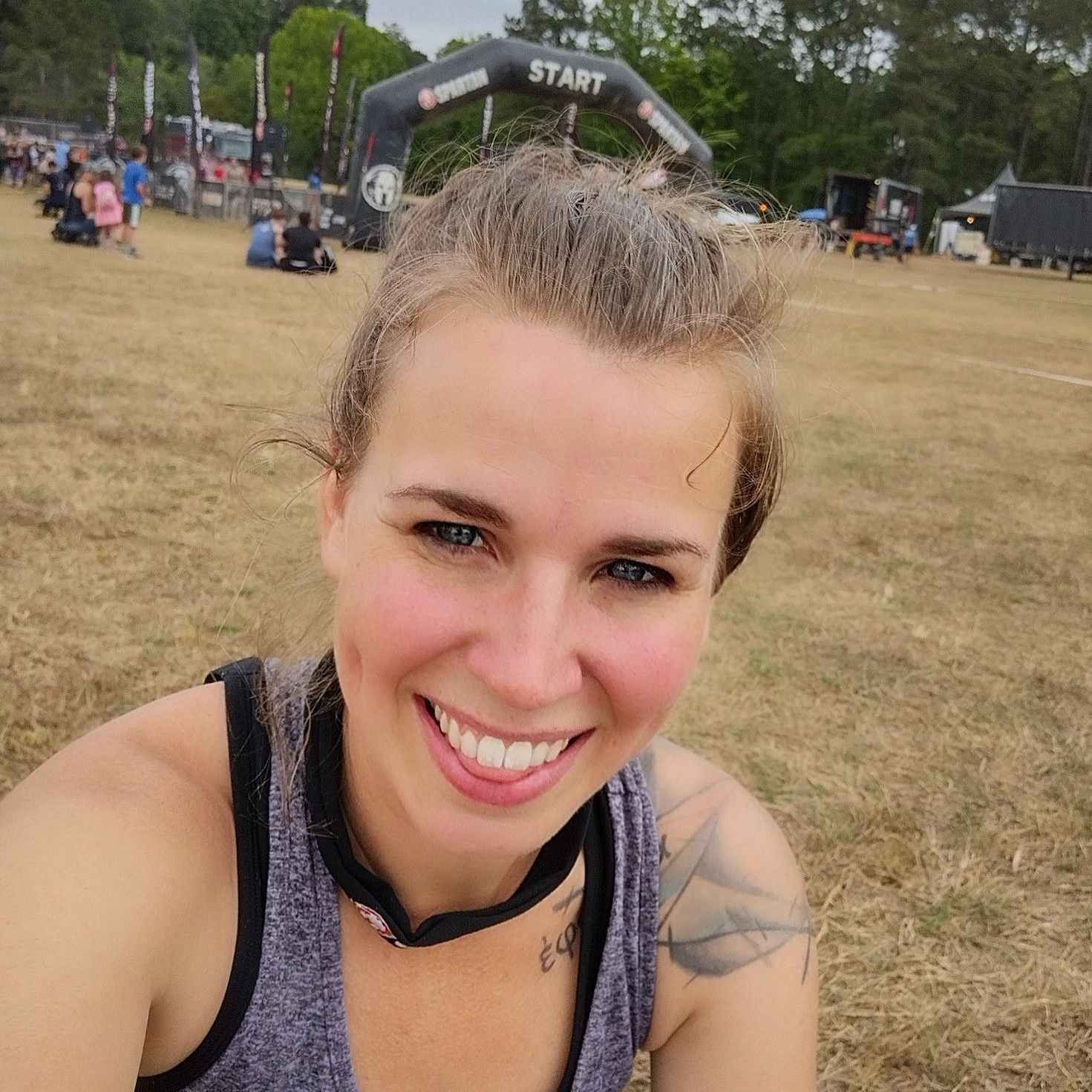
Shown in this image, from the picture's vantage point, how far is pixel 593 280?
127cm

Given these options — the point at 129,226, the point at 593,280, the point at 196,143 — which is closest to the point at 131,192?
the point at 129,226

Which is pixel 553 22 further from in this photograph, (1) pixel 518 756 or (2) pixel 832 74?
(1) pixel 518 756

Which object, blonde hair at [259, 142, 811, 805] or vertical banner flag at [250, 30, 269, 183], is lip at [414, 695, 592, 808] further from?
vertical banner flag at [250, 30, 269, 183]

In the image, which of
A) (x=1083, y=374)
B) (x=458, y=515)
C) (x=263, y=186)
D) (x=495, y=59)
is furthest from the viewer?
(x=263, y=186)

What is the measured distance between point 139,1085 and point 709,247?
126 centimetres

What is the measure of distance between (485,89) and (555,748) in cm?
1772

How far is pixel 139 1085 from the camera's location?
128 cm

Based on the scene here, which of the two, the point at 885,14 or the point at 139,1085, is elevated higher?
the point at 885,14

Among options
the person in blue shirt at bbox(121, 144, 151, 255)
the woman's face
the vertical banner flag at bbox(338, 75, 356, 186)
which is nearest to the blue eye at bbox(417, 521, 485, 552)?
the woman's face

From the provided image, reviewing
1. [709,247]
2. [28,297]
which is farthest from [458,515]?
[28,297]

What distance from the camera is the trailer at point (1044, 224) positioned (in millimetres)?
37562

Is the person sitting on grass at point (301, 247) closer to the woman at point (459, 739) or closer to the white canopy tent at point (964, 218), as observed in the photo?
the woman at point (459, 739)

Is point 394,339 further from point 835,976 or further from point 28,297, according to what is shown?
point 28,297

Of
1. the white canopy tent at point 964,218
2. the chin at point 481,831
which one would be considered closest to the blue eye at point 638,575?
the chin at point 481,831
